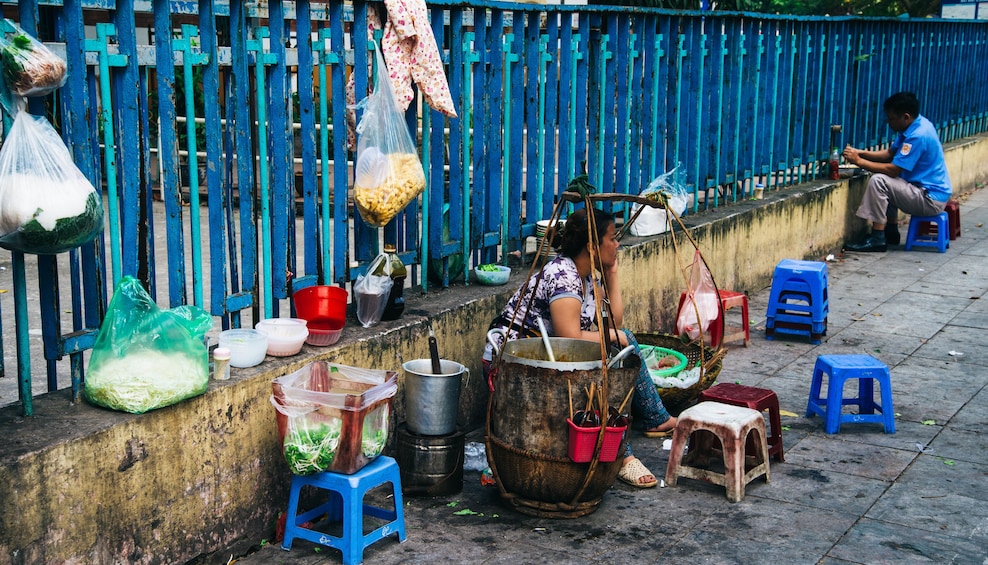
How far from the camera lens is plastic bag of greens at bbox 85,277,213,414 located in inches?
147

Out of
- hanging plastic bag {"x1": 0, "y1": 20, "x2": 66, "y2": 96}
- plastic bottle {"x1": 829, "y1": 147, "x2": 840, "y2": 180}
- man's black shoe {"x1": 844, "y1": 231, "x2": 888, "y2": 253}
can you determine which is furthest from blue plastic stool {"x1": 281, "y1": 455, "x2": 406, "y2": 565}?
man's black shoe {"x1": 844, "y1": 231, "x2": 888, "y2": 253}

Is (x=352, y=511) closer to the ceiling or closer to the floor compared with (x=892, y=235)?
closer to the floor

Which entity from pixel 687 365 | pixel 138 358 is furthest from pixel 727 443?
pixel 138 358

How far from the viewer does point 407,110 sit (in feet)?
17.6

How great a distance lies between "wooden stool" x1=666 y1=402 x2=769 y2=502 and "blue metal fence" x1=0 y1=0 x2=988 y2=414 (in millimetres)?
1643

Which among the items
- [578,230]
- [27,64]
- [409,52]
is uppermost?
[409,52]

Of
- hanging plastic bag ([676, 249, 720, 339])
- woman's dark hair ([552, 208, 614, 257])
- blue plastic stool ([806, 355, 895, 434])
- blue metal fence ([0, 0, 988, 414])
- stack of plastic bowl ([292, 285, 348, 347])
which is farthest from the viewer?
hanging plastic bag ([676, 249, 720, 339])

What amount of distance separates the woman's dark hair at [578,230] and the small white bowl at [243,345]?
1.70 meters

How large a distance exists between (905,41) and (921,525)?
29.5 feet

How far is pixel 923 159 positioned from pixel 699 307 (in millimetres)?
5007

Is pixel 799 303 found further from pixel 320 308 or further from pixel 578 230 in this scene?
pixel 320 308

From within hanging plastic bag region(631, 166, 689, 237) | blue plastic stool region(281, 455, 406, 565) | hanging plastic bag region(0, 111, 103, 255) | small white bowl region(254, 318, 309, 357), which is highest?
hanging plastic bag region(0, 111, 103, 255)

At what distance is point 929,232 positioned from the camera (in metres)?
11.1

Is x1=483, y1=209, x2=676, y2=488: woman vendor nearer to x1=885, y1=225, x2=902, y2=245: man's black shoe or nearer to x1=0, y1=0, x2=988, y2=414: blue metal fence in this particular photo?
x1=0, y1=0, x2=988, y2=414: blue metal fence
